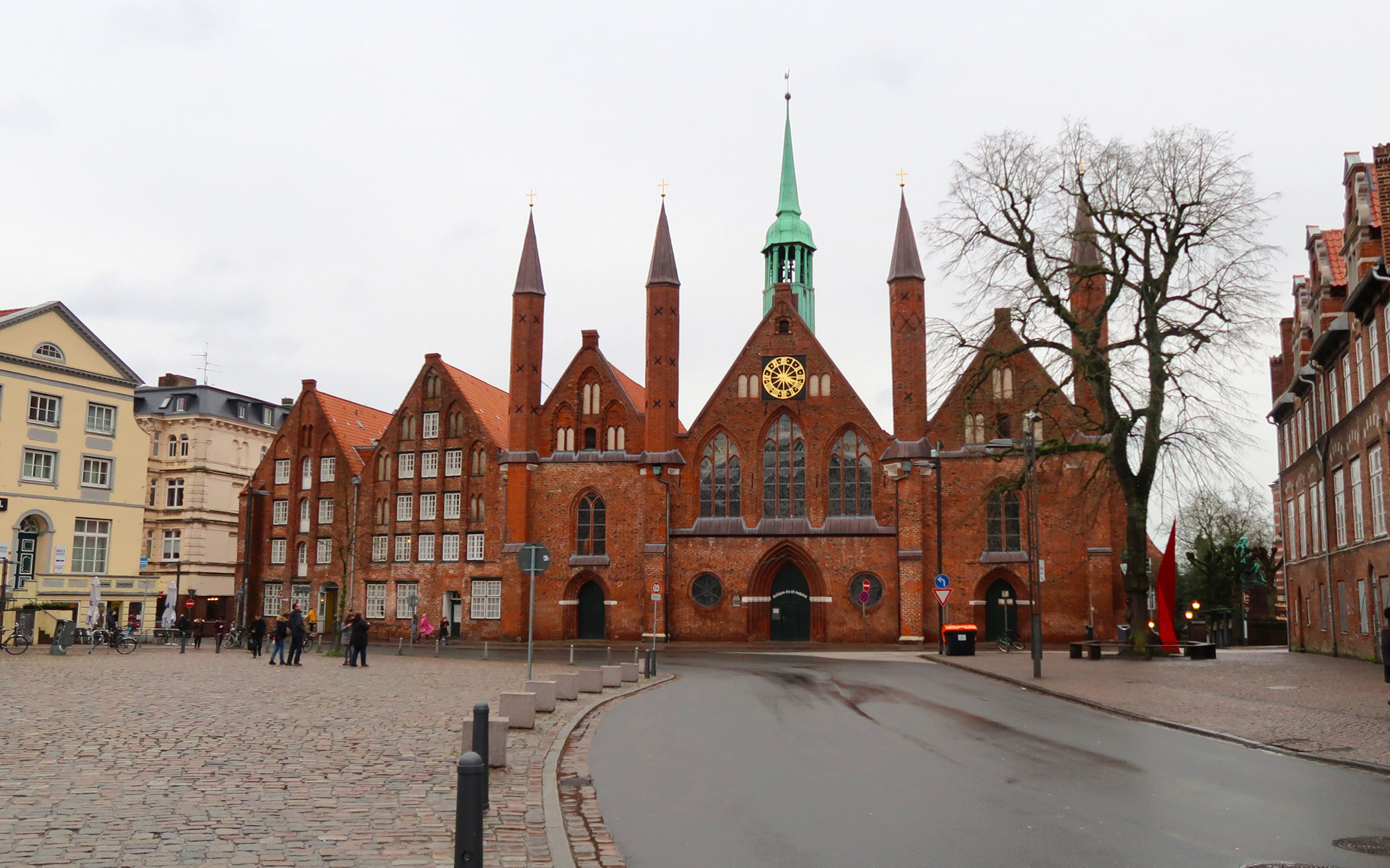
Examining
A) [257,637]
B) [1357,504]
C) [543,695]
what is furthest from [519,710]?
[1357,504]

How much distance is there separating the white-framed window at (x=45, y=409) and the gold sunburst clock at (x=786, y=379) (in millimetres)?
29694

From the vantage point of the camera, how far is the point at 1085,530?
1602 inches

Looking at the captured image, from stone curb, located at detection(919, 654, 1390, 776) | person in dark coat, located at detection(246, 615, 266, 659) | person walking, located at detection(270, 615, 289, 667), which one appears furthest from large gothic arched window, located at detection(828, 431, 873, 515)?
person walking, located at detection(270, 615, 289, 667)

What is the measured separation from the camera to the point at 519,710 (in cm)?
1492

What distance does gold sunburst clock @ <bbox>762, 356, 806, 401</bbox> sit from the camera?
52.1 metres

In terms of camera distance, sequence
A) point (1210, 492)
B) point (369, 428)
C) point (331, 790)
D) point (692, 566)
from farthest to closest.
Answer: point (369, 428) → point (692, 566) → point (1210, 492) → point (331, 790)

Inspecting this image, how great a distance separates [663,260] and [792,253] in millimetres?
13096

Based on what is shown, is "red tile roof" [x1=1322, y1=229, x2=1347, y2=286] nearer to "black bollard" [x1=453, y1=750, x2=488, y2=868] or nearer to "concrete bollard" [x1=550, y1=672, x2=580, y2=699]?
"concrete bollard" [x1=550, y1=672, x2=580, y2=699]

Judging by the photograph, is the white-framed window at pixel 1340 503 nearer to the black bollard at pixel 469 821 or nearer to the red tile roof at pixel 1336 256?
the red tile roof at pixel 1336 256

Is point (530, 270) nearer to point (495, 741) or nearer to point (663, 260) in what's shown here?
point (663, 260)

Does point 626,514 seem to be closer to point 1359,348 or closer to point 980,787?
point 1359,348

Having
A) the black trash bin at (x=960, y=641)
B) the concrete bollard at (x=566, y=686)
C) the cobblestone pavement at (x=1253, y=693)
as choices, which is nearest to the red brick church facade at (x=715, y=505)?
the black trash bin at (x=960, y=641)

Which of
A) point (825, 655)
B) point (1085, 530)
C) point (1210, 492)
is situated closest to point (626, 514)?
point (825, 655)

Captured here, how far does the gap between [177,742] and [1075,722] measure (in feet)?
39.9
